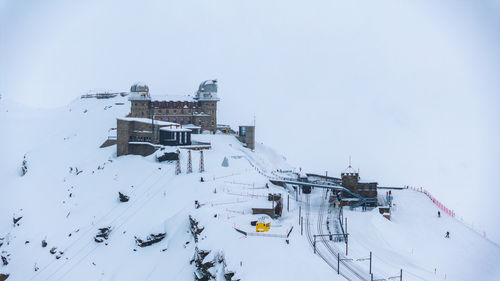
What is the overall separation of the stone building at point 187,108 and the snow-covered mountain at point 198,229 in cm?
938

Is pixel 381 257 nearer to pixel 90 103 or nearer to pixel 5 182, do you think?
pixel 5 182

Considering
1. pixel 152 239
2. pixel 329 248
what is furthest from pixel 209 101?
pixel 329 248

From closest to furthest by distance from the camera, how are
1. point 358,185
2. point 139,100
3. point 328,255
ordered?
1. point 328,255
2. point 358,185
3. point 139,100

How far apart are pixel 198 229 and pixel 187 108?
54.7 m

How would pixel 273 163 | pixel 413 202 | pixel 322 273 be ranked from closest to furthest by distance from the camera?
pixel 322 273 < pixel 413 202 < pixel 273 163

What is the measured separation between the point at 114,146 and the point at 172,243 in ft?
140

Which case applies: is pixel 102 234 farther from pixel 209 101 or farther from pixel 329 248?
pixel 209 101

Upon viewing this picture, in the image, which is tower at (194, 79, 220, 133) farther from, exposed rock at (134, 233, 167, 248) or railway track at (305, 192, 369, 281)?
railway track at (305, 192, 369, 281)

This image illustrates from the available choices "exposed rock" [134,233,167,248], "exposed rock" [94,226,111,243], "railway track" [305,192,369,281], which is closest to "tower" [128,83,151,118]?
"exposed rock" [94,226,111,243]

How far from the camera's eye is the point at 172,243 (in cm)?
5534

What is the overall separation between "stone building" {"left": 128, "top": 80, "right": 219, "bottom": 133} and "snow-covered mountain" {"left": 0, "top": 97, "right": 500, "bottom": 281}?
9378 millimetres

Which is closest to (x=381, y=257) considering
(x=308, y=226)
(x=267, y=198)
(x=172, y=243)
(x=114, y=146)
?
(x=308, y=226)

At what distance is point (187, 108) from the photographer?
10319 cm

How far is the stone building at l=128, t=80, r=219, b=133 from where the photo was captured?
3942 inches
